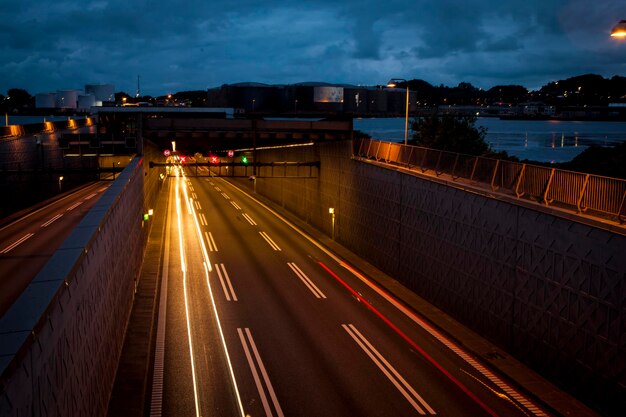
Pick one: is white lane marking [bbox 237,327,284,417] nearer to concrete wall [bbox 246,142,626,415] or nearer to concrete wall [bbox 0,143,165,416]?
concrete wall [bbox 0,143,165,416]

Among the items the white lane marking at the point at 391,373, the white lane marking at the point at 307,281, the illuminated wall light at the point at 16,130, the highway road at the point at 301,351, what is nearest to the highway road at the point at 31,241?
the highway road at the point at 301,351

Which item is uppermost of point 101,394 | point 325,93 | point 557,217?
point 325,93

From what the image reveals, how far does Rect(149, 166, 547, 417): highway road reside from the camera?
14.4m

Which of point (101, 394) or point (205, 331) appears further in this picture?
point (205, 331)

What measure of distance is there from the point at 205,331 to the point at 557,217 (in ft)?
38.8

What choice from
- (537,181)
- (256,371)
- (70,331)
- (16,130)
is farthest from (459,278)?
(16,130)

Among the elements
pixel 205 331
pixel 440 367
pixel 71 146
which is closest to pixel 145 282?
pixel 205 331

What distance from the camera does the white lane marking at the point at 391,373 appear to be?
47.0ft

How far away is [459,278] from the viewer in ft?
69.2

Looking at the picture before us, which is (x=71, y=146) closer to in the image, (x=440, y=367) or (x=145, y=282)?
(x=145, y=282)

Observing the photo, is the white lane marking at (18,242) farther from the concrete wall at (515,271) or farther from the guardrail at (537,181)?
the guardrail at (537,181)

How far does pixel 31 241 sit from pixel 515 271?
2650 cm

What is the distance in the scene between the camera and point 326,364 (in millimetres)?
17062

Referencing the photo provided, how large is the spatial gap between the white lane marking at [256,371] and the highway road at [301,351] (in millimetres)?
33
